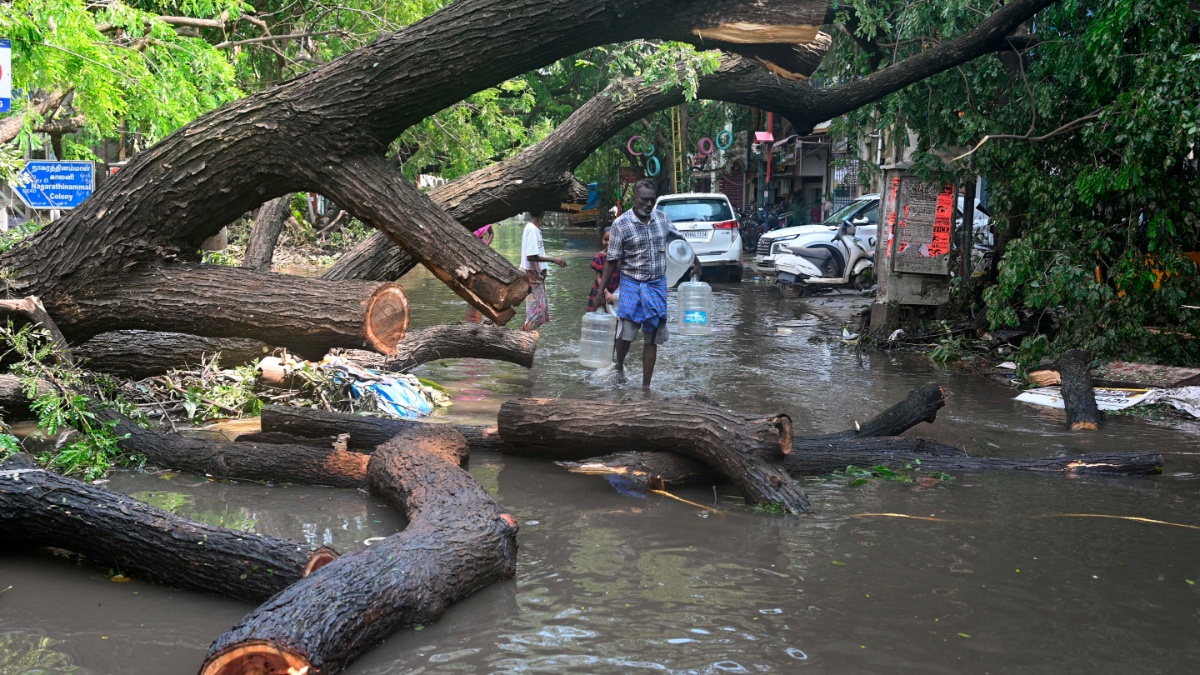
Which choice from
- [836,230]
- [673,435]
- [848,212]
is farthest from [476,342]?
[848,212]

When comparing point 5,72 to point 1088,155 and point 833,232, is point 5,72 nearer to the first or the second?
point 1088,155

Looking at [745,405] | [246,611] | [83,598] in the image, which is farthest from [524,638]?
[745,405]

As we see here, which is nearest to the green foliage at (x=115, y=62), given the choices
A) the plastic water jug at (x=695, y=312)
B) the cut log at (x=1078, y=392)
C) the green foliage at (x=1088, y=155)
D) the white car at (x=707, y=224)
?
Answer: the plastic water jug at (x=695, y=312)

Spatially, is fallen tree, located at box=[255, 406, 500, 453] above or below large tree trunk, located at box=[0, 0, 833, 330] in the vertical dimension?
below

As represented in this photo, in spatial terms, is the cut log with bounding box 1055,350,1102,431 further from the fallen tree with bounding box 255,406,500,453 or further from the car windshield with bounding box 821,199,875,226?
the car windshield with bounding box 821,199,875,226

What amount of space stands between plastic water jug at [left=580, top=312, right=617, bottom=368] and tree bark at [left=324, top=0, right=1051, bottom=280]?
160 cm

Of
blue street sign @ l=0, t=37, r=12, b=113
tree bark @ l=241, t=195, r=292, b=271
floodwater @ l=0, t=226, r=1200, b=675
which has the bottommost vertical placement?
floodwater @ l=0, t=226, r=1200, b=675

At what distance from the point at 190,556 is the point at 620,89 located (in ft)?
22.2

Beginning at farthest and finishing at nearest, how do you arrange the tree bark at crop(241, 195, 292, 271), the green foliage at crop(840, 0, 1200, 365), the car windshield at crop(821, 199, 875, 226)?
1. the car windshield at crop(821, 199, 875, 226)
2. the tree bark at crop(241, 195, 292, 271)
3. the green foliage at crop(840, 0, 1200, 365)

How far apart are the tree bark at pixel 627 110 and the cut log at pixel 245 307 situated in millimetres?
1993

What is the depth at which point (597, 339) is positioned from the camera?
438 inches

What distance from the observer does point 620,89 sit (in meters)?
9.84

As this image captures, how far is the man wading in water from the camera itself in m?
9.25

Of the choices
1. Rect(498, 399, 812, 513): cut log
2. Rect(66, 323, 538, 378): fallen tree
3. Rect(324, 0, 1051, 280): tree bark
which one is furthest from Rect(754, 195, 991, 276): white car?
Rect(498, 399, 812, 513): cut log
